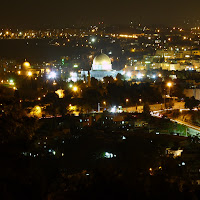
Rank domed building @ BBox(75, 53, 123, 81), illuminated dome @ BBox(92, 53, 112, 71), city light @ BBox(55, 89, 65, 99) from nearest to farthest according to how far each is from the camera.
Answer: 1. city light @ BBox(55, 89, 65, 99)
2. domed building @ BBox(75, 53, 123, 81)
3. illuminated dome @ BBox(92, 53, 112, 71)

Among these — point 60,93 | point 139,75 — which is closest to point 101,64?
point 139,75

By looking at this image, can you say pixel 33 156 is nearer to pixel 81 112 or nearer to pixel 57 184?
pixel 57 184

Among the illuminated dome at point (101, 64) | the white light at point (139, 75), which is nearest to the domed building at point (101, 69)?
the illuminated dome at point (101, 64)

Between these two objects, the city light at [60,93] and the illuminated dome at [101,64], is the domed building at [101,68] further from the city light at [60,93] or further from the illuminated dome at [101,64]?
the city light at [60,93]

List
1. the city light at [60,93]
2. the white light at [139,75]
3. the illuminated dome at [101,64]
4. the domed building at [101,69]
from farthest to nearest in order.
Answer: the illuminated dome at [101,64], the domed building at [101,69], the white light at [139,75], the city light at [60,93]

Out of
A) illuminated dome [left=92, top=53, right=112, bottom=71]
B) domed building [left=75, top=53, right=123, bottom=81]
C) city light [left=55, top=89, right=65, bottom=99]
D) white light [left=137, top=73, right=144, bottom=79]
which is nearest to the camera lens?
city light [left=55, top=89, right=65, bottom=99]

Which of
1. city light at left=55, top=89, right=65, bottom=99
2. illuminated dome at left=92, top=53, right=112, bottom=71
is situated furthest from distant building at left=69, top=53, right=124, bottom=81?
city light at left=55, top=89, right=65, bottom=99

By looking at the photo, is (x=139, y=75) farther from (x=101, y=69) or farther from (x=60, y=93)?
(x=60, y=93)

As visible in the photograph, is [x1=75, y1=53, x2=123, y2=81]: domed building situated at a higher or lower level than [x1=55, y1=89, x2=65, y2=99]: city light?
higher

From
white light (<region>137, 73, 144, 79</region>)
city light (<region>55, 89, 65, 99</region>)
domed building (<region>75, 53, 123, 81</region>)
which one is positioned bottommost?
city light (<region>55, 89, 65, 99</region>)

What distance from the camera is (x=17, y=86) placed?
54.5 feet

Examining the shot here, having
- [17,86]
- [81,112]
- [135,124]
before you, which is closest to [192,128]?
[135,124]

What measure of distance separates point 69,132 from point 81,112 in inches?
112

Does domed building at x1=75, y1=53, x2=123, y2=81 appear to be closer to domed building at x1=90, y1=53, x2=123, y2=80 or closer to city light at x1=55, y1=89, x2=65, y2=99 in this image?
domed building at x1=90, y1=53, x2=123, y2=80
